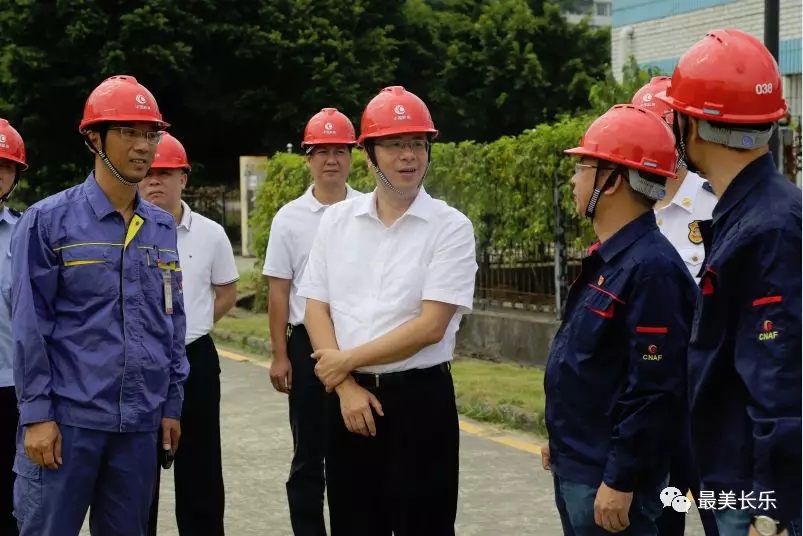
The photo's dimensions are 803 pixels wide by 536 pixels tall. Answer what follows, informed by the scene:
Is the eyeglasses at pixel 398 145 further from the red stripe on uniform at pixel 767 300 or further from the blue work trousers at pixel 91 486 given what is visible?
the red stripe on uniform at pixel 767 300

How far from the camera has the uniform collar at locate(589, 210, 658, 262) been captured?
12.2 ft

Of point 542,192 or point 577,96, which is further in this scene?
point 577,96

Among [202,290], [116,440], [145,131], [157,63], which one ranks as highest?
[157,63]

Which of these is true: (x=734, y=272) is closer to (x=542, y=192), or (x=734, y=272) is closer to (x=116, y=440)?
(x=116, y=440)

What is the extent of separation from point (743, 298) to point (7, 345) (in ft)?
11.5

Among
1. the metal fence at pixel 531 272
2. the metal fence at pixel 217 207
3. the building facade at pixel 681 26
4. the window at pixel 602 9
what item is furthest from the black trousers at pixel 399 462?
the window at pixel 602 9

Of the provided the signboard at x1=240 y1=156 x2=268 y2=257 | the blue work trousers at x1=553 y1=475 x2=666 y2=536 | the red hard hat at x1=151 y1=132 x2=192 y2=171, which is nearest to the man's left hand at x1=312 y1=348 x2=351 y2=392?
the blue work trousers at x1=553 y1=475 x2=666 y2=536

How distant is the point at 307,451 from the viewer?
5953 millimetres

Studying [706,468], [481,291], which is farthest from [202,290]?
[481,291]

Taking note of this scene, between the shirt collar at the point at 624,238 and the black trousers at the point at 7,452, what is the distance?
2.91 meters

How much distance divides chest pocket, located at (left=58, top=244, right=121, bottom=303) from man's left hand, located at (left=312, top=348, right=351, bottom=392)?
0.78 meters

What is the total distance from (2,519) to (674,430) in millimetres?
3245

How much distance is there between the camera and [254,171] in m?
26.9

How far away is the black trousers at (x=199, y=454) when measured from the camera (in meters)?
5.72
